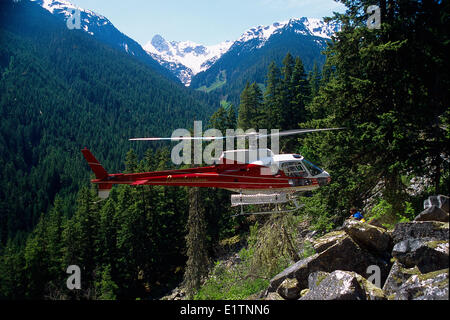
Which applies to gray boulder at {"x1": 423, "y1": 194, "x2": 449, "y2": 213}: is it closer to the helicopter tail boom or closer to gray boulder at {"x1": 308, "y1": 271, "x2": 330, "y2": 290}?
gray boulder at {"x1": 308, "y1": 271, "x2": 330, "y2": 290}

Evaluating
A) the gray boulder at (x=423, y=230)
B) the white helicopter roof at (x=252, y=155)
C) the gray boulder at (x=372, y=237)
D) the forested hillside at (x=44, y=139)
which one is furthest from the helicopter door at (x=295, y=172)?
the forested hillside at (x=44, y=139)

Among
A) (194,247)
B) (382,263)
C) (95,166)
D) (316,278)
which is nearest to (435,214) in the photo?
(382,263)

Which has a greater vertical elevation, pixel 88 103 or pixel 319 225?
pixel 88 103

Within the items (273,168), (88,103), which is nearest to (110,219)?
(273,168)

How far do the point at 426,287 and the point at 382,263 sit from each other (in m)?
2.66

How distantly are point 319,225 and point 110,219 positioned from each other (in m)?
29.0

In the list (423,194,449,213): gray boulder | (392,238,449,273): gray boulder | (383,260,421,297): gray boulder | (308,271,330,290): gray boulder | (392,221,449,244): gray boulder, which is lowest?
(308,271,330,290): gray boulder

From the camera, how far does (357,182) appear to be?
44.8 ft

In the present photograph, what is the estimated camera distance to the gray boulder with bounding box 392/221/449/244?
24.3 feet

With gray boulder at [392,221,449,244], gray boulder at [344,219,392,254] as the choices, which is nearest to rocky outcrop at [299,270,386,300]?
gray boulder at [344,219,392,254]

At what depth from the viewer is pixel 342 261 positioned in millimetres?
9320

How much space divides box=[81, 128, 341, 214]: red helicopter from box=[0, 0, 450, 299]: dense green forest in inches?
97.6

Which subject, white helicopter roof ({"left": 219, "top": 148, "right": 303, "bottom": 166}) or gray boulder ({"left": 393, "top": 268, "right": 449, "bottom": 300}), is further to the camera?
white helicopter roof ({"left": 219, "top": 148, "right": 303, "bottom": 166})

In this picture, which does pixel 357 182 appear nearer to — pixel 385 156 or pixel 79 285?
pixel 385 156
